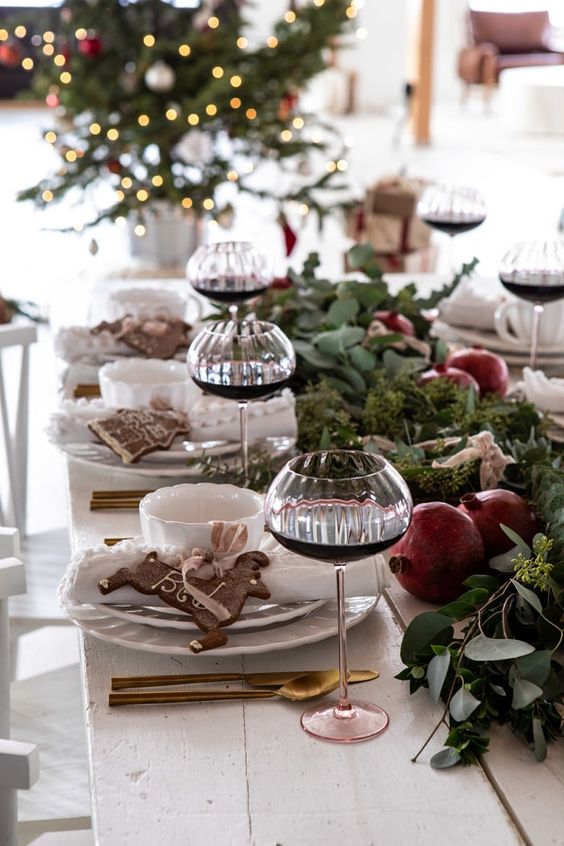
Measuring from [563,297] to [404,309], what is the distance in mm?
298

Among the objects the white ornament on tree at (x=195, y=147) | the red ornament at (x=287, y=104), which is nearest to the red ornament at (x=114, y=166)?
the white ornament on tree at (x=195, y=147)

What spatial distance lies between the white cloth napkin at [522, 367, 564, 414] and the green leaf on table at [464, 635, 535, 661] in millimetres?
709

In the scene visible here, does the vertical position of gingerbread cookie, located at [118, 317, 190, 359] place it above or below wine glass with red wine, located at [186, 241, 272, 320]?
below

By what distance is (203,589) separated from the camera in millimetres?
1045

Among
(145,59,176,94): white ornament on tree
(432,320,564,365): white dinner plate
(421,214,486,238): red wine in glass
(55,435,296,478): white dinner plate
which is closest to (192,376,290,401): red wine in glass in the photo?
(55,435,296,478): white dinner plate

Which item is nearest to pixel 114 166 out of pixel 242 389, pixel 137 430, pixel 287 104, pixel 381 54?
pixel 287 104

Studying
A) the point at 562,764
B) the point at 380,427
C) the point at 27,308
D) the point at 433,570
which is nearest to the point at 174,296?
the point at 380,427

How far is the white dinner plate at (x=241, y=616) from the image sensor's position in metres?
1.04

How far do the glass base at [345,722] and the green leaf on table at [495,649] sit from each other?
0.09 m

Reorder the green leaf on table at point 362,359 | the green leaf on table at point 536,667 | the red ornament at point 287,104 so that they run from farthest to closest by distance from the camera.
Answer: the red ornament at point 287,104
the green leaf on table at point 362,359
the green leaf on table at point 536,667

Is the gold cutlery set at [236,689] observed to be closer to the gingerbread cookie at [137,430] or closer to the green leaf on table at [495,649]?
the green leaf on table at [495,649]

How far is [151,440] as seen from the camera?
1462 millimetres

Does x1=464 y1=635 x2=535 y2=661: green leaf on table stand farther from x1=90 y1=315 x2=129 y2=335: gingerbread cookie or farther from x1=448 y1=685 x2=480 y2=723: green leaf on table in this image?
x1=90 y1=315 x2=129 y2=335: gingerbread cookie

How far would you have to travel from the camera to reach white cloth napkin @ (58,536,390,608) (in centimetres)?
105
